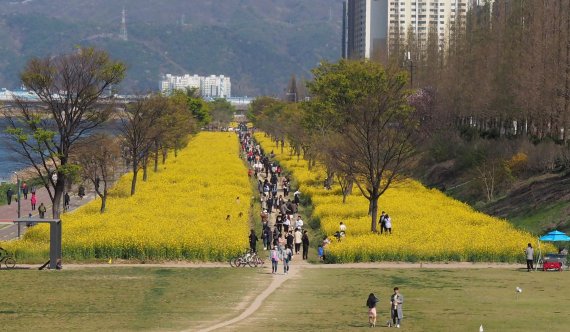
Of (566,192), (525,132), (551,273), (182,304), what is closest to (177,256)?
(182,304)

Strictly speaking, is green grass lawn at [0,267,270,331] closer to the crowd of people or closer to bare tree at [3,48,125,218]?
the crowd of people

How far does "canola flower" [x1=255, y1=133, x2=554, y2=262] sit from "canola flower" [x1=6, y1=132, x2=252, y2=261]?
5.04 m

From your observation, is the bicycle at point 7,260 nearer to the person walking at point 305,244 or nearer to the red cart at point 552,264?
the person walking at point 305,244

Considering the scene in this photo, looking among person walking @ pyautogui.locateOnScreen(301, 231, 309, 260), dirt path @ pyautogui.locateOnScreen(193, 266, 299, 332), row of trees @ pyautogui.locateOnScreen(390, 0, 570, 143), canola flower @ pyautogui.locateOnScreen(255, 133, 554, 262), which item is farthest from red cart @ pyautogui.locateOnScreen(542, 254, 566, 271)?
row of trees @ pyautogui.locateOnScreen(390, 0, 570, 143)

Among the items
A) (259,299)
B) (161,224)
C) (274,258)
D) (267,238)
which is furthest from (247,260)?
(161,224)

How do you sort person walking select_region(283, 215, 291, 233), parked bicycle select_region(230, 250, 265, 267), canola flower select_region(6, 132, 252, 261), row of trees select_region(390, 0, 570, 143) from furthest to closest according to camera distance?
row of trees select_region(390, 0, 570, 143)
person walking select_region(283, 215, 291, 233)
canola flower select_region(6, 132, 252, 261)
parked bicycle select_region(230, 250, 265, 267)

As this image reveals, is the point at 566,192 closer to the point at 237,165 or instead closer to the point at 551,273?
the point at 551,273

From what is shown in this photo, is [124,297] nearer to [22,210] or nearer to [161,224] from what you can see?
[161,224]

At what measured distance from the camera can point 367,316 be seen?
3262cm

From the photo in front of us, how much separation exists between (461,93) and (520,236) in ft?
173

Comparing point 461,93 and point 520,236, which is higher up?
point 461,93

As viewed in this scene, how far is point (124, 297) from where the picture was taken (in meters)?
36.2

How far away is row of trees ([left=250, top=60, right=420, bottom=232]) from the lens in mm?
61938

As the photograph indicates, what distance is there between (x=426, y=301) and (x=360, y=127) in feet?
99.3
